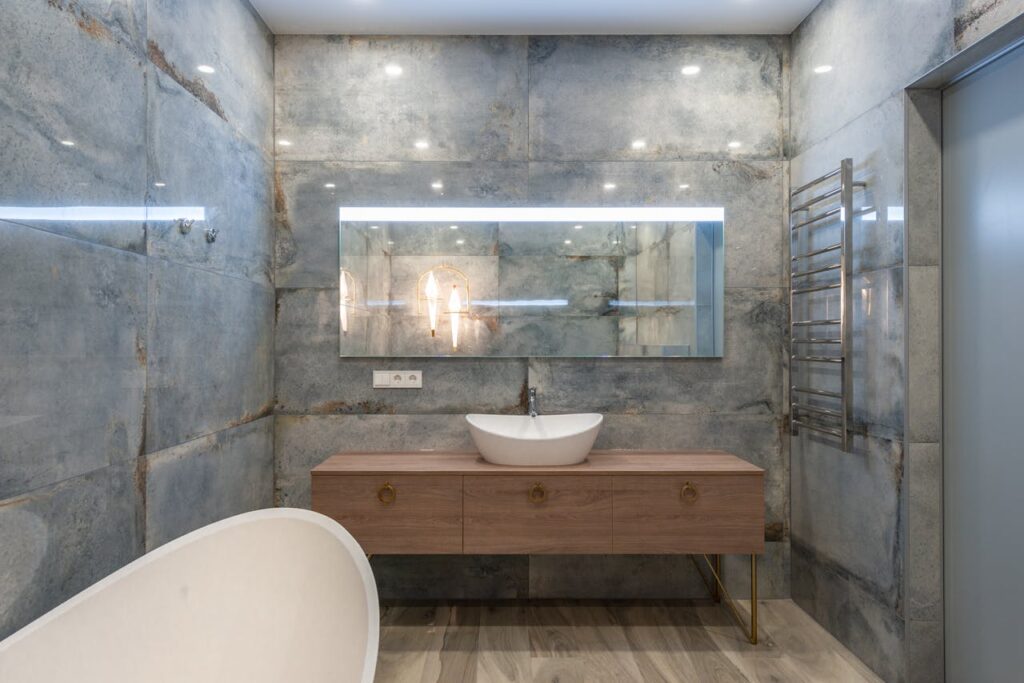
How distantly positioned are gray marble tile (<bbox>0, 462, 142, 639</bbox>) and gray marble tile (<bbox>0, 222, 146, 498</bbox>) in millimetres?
43

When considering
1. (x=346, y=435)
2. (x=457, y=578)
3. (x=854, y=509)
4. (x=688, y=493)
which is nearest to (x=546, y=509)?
(x=688, y=493)

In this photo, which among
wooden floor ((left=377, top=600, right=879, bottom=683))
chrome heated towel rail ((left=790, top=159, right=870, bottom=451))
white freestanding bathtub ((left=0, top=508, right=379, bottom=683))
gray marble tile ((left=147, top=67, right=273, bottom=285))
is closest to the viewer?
white freestanding bathtub ((left=0, top=508, right=379, bottom=683))

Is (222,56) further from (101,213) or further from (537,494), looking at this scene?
(537,494)

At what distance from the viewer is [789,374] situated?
2787 mm

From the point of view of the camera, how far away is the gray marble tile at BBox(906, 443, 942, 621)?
1997 mm

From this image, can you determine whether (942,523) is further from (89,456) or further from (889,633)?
(89,456)

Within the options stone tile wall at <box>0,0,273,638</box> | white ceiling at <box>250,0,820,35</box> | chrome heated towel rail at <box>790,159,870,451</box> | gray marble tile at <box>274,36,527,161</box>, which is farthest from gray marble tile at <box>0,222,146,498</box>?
chrome heated towel rail at <box>790,159,870,451</box>

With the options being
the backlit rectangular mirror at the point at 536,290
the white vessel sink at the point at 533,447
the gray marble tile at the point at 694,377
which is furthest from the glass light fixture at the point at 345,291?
the gray marble tile at the point at 694,377

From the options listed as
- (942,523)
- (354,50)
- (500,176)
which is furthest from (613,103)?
(942,523)

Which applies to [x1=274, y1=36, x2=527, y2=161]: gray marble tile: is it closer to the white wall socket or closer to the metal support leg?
the white wall socket

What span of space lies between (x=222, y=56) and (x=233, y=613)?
200 cm

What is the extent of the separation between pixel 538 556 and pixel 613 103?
7.19 ft

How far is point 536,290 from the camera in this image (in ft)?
9.22

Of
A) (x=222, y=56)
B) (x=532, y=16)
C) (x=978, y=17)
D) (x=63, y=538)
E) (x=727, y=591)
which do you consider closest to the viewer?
(x=63, y=538)
